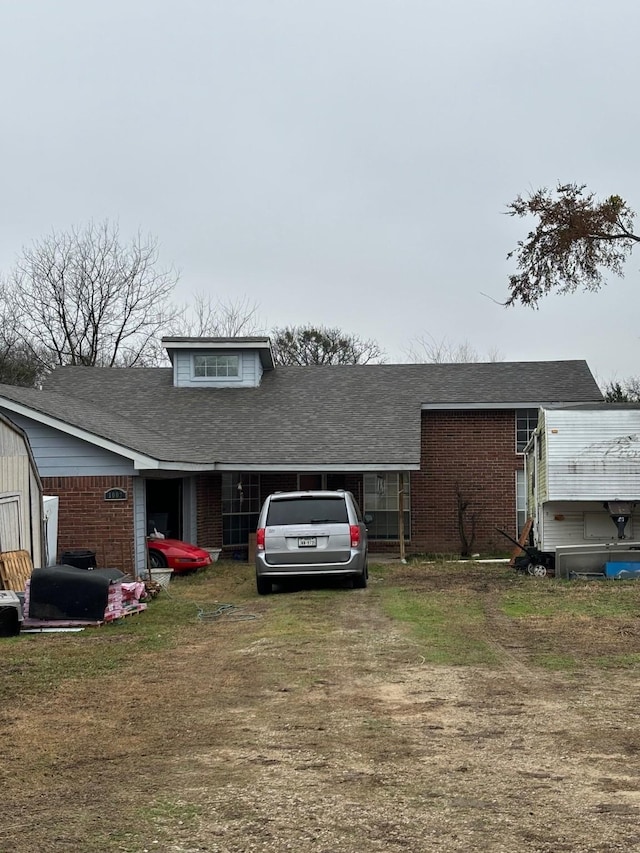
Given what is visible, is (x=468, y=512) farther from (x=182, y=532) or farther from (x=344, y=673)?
(x=344, y=673)

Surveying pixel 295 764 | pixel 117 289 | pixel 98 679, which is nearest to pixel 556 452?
pixel 98 679

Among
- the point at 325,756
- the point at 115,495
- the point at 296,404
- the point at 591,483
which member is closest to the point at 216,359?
the point at 296,404

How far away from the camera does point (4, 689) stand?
29.2 feet

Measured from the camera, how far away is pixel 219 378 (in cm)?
2731

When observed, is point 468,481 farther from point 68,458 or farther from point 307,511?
point 68,458

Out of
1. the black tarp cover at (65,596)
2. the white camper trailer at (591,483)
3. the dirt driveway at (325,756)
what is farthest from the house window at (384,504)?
the dirt driveway at (325,756)

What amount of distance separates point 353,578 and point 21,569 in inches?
206

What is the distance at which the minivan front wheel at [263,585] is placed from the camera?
52.1ft

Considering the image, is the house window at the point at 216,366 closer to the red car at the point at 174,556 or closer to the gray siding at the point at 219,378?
the gray siding at the point at 219,378

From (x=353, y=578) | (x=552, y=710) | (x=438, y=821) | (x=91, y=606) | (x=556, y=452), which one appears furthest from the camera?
(x=556, y=452)

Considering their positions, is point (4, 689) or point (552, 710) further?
point (4, 689)

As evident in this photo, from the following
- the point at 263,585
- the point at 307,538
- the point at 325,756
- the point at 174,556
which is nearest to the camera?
the point at 325,756

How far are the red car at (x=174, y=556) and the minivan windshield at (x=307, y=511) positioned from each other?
4795 millimetres

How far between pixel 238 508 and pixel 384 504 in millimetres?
3593
